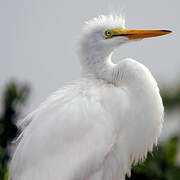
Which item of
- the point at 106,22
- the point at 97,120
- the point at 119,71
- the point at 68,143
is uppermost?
the point at 106,22

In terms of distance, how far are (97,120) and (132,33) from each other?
2.61 feet

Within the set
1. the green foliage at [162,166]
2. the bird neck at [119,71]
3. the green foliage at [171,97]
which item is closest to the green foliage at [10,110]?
the green foliage at [162,166]

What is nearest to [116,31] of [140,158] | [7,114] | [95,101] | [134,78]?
[134,78]

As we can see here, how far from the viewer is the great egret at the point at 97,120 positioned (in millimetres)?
2479

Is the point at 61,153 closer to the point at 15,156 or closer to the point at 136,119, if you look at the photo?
the point at 15,156

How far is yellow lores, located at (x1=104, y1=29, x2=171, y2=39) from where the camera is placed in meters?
2.74

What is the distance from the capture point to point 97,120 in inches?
99.7

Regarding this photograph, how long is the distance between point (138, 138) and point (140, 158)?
280 mm

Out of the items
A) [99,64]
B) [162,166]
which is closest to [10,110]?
[162,166]

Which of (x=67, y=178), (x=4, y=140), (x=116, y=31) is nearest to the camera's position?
(x=67, y=178)

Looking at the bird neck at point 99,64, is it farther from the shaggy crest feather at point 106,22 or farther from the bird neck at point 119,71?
the shaggy crest feather at point 106,22

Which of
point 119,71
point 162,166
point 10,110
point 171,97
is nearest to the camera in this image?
point 119,71

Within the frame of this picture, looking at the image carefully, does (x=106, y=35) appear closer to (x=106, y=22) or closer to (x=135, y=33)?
(x=106, y=22)

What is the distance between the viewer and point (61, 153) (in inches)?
97.7
